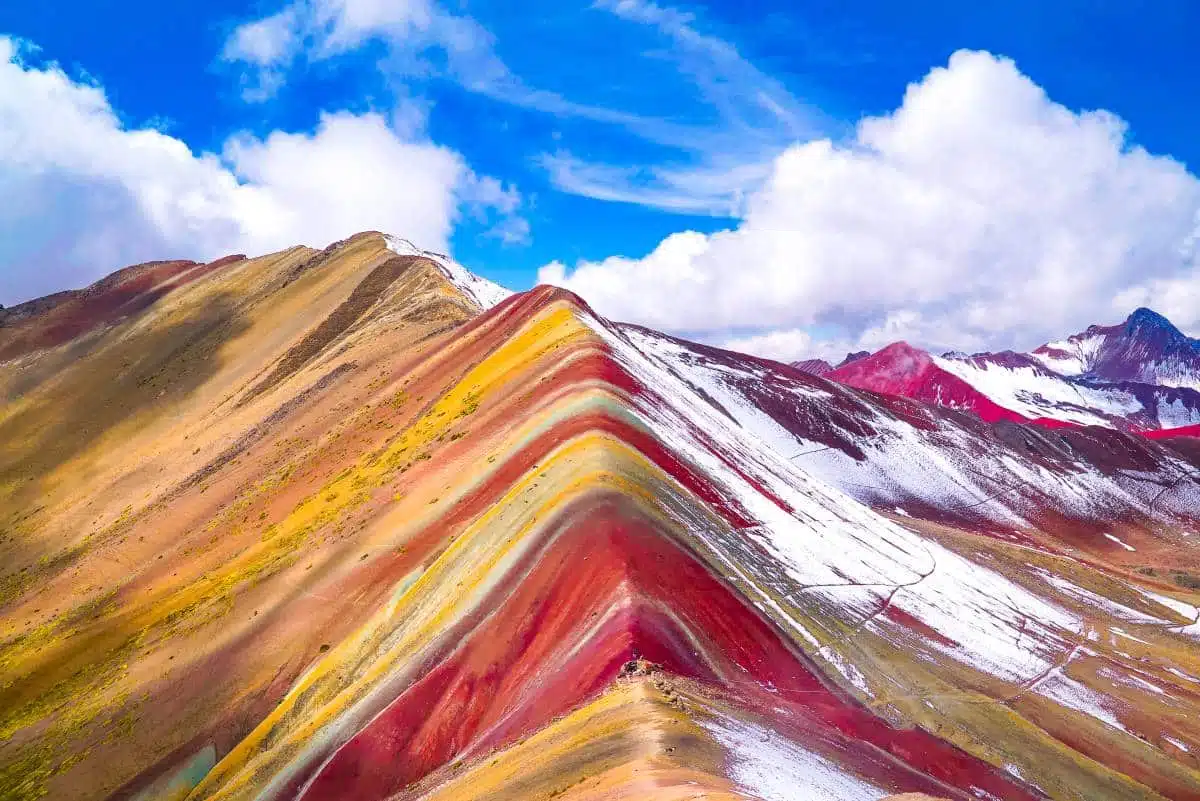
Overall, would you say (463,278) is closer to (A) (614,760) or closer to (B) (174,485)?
(B) (174,485)

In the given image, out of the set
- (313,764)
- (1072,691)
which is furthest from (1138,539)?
(313,764)

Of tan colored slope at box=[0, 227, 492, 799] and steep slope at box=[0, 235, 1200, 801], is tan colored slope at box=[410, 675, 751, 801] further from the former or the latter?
tan colored slope at box=[0, 227, 492, 799]

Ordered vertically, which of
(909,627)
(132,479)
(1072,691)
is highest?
(132,479)

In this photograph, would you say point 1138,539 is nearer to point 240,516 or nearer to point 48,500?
point 240,516

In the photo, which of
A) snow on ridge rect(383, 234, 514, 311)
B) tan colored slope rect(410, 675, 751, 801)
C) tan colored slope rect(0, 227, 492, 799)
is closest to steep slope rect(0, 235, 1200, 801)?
tan colored slope rect(410, 675, 751, 801)

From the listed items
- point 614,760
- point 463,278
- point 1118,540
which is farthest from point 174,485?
point 1118,540

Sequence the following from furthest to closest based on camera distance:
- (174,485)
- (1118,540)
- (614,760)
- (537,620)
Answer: (1118,540) → (174,485) → (537,620) → (614,760)
